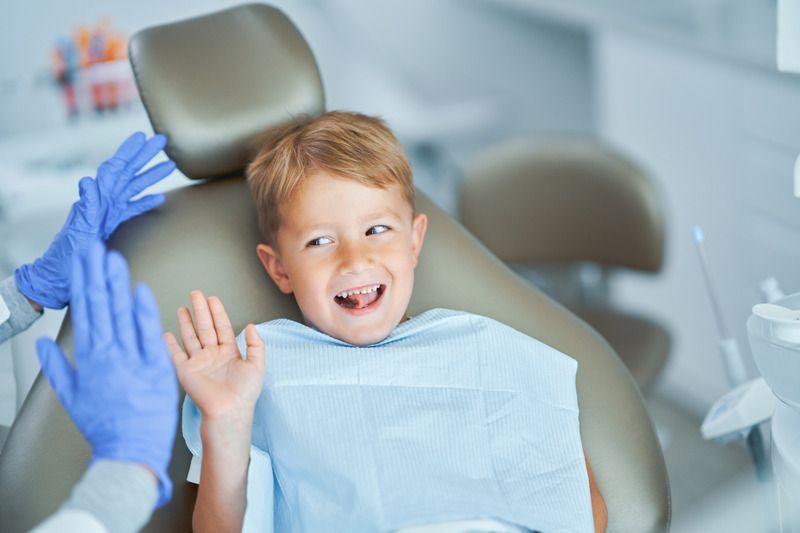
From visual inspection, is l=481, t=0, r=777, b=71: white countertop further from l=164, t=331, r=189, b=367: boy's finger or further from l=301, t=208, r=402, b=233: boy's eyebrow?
l=164, t=331, r=189, b=367: boy's finger

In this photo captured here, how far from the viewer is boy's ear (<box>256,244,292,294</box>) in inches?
51.1

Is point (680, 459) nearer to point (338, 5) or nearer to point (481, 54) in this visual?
point (481, 54)

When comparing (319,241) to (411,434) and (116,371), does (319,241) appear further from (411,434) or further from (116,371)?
(116,371)

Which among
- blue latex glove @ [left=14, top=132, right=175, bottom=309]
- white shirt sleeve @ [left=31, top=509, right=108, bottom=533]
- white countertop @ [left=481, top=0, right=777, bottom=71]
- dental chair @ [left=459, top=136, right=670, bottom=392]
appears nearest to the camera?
white shirt sleeve @ [left=31, top=509, right=108, bottom=533]

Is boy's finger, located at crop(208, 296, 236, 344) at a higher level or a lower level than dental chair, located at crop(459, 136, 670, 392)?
higher

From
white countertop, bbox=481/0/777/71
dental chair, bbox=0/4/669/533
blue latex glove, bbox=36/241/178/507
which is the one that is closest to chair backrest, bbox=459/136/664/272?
white countertop, bbox=481/0/777/71

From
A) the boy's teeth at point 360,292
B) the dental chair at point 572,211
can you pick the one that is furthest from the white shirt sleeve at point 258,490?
the dental chair at point 572,211

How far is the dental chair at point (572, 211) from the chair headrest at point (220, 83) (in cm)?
79

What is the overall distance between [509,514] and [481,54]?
2755mm

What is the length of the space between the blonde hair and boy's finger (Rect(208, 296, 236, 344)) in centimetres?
21

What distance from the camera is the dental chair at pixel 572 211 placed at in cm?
199

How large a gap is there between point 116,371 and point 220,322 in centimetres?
20

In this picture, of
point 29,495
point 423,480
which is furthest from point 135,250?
point 423,480

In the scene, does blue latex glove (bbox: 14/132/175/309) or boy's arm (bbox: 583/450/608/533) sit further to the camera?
blue latex glove (bbox: 14/132/175/309)
